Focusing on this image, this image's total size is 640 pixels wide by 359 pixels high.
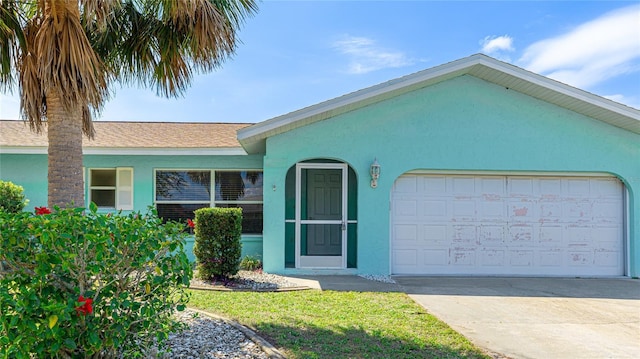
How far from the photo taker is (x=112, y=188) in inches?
448

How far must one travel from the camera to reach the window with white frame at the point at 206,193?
11.2 metres

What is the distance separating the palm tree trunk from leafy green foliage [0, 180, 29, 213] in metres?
4.61

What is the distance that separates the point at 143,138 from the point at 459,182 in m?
8.76

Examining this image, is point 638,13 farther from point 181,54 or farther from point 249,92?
point 249,92

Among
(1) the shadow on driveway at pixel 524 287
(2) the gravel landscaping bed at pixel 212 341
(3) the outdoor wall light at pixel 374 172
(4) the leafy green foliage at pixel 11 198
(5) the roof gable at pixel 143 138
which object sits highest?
(5) the roof gable at pixel 143 138

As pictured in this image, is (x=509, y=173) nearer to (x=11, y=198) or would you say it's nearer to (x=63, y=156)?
(x=63, y=156)

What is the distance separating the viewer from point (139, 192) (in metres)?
11.2

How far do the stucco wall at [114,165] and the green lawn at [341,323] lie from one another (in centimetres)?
453

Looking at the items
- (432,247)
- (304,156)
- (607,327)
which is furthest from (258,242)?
(607,327)

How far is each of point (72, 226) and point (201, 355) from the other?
205cm

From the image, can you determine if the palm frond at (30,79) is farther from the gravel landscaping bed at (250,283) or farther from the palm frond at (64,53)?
the gravel landscaping bed at (250,283)

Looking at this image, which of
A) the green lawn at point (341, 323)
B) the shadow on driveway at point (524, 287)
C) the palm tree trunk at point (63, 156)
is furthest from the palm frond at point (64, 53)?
the shadow on driveway at point (524, 287)

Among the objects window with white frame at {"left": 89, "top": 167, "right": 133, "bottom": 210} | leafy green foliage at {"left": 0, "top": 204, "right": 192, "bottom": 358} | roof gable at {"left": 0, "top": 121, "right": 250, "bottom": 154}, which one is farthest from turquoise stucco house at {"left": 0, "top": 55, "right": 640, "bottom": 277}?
leafy green foliage at {"left": 0, "top": 204, "right": 192, "bottom": 358}

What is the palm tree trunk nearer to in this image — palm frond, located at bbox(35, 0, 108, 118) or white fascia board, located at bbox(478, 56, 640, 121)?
palm frond, located at bbox(35, 0, 108, 118)
